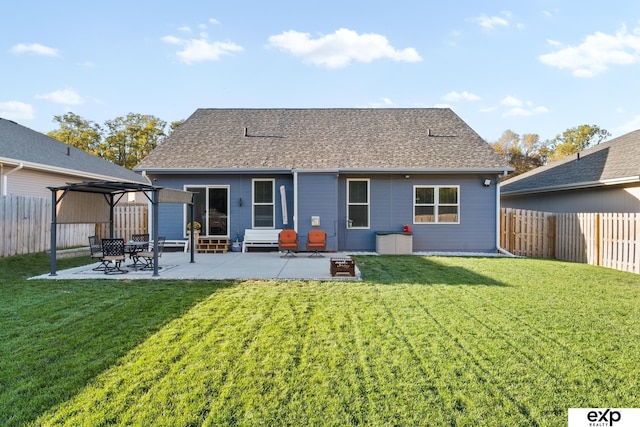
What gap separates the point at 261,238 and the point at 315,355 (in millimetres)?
9228

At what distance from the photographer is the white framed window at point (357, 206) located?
12906 mm

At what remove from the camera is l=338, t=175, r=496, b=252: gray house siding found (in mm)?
12797

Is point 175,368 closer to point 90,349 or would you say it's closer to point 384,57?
point 90,349

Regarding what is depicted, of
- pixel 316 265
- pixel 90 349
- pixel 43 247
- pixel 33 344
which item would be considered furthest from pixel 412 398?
pixel 43 247

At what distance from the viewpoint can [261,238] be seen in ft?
41.6

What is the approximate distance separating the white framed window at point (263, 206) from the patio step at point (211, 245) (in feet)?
4.10

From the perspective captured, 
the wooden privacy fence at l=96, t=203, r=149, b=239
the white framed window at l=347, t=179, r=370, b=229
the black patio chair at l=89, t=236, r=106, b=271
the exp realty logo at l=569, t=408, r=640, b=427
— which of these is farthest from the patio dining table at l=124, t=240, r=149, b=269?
the exp realty logo at l=569, t=408, r=640, b=427

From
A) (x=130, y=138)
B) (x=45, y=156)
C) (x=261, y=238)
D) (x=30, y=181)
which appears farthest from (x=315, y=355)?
(x=130, y=138)

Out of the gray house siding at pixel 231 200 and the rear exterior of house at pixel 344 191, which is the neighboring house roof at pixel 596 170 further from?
the gray house siding at pixel 231 200

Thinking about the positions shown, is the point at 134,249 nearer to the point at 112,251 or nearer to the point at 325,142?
the point at 112,251

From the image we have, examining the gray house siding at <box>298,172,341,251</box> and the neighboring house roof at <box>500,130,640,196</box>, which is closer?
the gray house siding at <box>298,172,341,251</box>

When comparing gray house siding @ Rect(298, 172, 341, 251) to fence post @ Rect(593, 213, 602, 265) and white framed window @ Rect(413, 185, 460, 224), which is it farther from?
fence post @ Rect(593, 213, 602, 265)

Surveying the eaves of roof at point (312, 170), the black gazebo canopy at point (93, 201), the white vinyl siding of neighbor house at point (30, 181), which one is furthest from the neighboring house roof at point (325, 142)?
the white vinyl siding of neighbor house at point (30, 181)

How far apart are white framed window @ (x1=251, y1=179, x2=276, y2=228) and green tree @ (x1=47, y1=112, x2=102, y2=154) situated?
2868 cm
